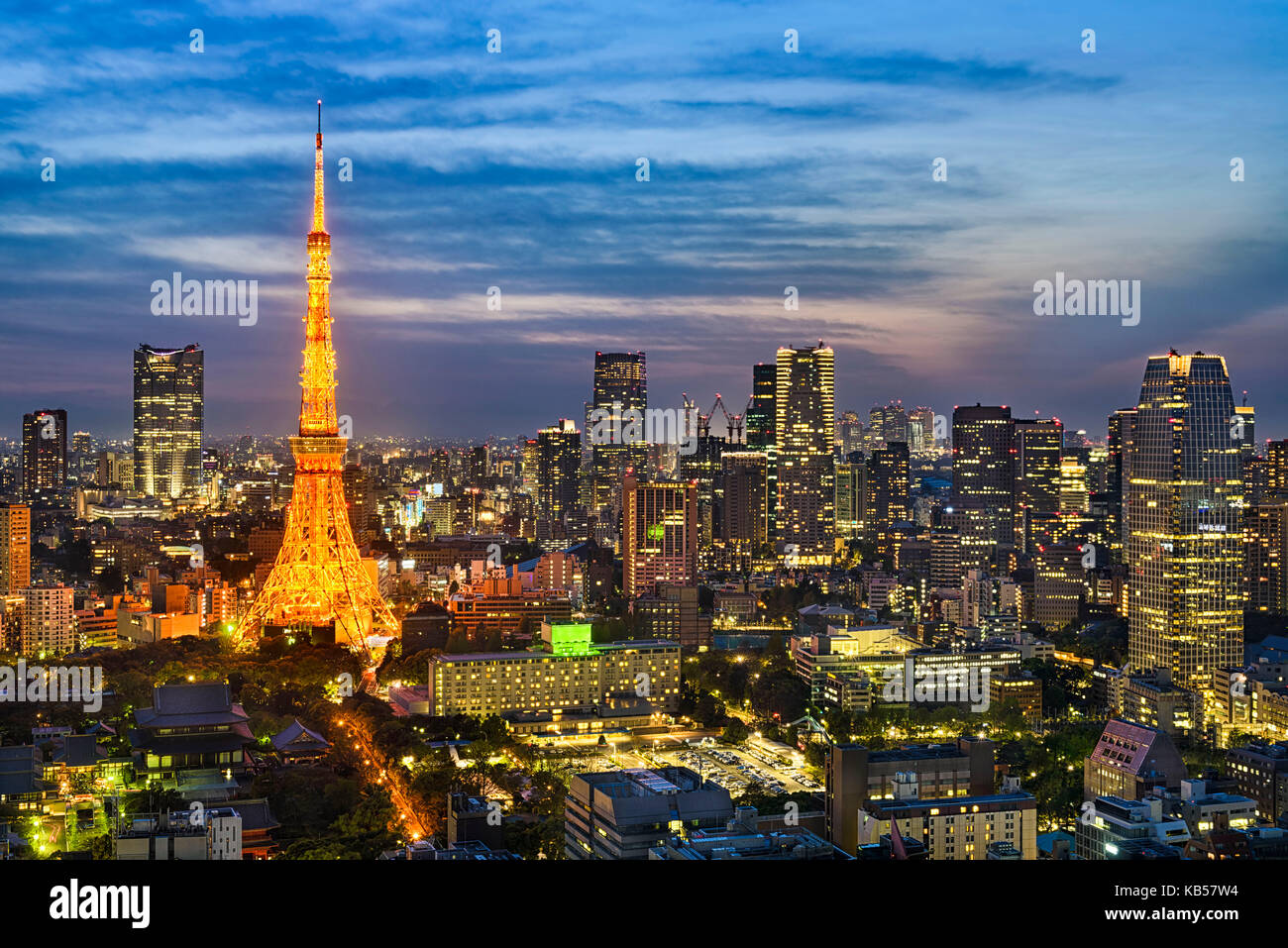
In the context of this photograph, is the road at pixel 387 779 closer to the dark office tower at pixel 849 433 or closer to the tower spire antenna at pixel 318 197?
the tower spire antenna at pixel 318 197

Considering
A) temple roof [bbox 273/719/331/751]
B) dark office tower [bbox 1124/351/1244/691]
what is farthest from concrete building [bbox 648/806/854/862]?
dark office tower [bbox 1124/351/1244/691]

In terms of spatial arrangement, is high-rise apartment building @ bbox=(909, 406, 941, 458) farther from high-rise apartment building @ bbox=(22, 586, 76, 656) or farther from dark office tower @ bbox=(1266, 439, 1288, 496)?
high-rise apartment building @ bbox=(22, 586, 76, 656)

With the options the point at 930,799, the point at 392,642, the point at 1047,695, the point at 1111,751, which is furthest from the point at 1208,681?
the point at 392,642

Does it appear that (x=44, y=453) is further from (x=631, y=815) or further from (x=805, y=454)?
(x=631, y=815)

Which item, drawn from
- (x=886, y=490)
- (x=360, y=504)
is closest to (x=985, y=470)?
(x=886, y=490)

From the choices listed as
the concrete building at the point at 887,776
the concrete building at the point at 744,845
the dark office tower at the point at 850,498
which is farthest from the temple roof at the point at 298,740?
the dark office tower at the point at 850,498

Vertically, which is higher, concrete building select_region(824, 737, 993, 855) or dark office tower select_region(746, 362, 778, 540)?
dark office tower select_region(746, 362, 778, 540)
